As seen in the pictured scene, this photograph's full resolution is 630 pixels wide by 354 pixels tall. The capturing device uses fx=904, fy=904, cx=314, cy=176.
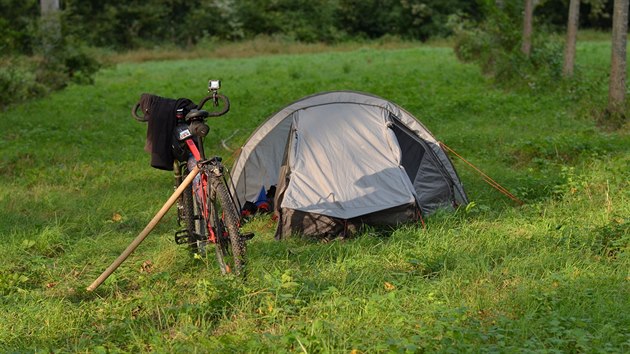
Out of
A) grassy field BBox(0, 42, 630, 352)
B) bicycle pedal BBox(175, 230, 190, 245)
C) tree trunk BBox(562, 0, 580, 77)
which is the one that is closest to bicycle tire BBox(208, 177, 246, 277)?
grassy field BBox(0, 42, 630, 352)

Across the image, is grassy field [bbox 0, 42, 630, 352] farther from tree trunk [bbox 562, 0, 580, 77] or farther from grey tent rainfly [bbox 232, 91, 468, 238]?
tree trunk [bbox 562, 0, 580, 77]

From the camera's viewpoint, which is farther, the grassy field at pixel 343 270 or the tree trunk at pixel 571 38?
the tree trunk at pixel 571 38

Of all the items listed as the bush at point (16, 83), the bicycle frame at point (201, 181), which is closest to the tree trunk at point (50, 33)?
the bush at point (16, 83)

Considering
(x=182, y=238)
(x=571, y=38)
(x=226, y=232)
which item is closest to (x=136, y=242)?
(x=226, y=232)

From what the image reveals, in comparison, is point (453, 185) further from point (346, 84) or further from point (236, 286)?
point (346, 84)

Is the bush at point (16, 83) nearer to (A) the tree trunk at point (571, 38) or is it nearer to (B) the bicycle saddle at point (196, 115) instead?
(A) the tree trunk at point (571, 38)

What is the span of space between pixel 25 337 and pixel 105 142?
8.44m

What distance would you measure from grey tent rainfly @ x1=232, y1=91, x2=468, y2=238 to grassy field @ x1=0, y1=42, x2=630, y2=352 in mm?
285

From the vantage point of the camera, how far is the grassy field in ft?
17.5

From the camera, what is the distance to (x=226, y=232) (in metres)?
6.72

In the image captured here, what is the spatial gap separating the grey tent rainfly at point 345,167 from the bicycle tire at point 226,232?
141 cm

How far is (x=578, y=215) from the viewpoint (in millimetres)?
8125

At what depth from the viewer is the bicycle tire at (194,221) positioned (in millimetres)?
7055

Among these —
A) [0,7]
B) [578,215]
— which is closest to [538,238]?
[578,215]
